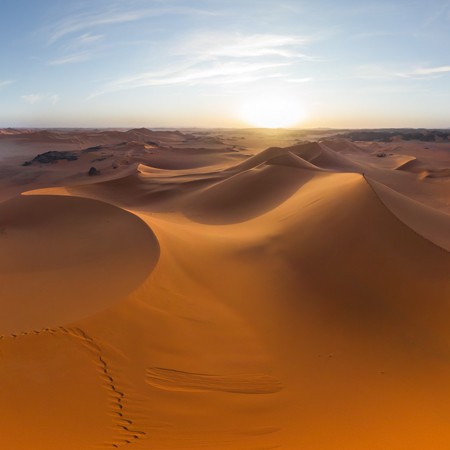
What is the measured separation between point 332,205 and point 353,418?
18.4 feet

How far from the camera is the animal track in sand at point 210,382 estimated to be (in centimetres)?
384

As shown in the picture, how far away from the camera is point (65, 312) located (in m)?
5.04

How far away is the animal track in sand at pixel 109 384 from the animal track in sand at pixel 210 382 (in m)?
0.37

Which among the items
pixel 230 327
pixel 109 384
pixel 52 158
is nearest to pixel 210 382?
pixel 109 384

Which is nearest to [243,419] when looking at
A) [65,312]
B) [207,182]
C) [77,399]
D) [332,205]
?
[77,399]

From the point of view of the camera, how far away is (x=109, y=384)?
3.74m

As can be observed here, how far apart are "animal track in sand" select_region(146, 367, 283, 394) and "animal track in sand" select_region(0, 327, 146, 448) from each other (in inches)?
14.8

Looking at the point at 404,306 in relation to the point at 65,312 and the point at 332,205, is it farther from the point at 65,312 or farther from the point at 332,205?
the point at 65,312

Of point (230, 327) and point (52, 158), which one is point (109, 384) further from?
point (52, 158)

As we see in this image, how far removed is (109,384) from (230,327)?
5.93 feet

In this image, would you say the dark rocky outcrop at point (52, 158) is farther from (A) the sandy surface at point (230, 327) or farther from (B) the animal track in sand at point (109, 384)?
(B) the animal track in sand at point (109, 384)

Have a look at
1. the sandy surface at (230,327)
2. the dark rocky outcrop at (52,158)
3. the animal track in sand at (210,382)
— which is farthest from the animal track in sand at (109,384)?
the dark rocky outcrop at (52,158)

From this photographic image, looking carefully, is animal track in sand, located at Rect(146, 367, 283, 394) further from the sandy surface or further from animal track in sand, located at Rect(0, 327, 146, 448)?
animal track in sand, located at Rect(0, 327, 146, 448)

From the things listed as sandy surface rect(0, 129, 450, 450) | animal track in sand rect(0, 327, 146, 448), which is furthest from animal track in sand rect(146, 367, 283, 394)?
animal track in sand rect(0, 327, 146, 448)
